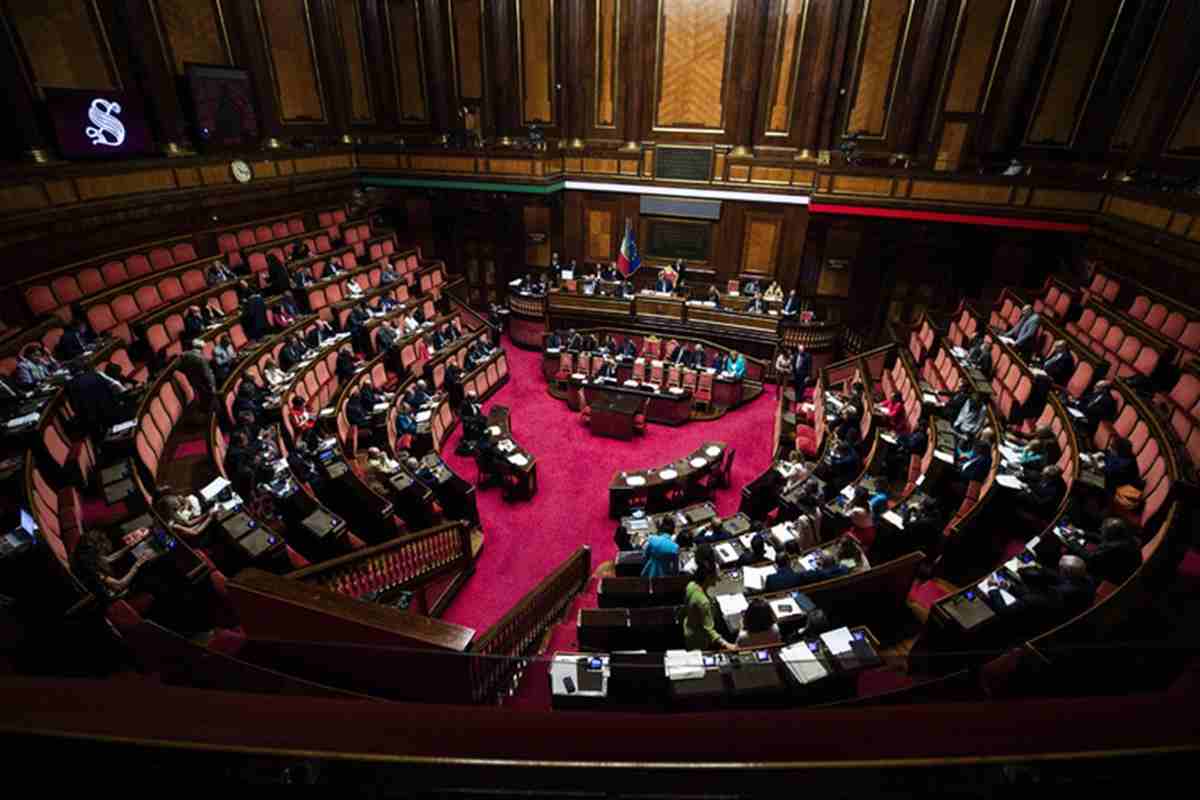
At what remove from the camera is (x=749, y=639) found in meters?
4.42

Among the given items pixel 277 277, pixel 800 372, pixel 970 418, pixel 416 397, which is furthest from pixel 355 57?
pixel 970 418

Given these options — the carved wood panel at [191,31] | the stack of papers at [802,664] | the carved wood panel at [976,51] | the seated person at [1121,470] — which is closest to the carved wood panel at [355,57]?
the carved wood panel at [191,31]

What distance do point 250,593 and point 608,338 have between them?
9208mm

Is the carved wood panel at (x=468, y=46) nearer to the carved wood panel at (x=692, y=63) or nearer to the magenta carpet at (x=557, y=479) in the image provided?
the carved wood panel at (x=692, y=63)

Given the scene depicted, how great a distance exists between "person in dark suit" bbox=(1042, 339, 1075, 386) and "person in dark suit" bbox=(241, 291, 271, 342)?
11.7 meters

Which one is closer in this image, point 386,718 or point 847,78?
point 386,718

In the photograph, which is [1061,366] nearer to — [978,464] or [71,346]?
[978,464]

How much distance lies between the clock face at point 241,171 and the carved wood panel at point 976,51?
571 inches

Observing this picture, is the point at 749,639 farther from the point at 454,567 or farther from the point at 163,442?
the point at 163,442

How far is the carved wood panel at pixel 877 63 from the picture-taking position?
11.3 metres


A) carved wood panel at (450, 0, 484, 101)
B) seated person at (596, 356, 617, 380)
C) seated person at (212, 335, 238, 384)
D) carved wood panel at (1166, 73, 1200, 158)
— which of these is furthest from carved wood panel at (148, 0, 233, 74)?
carved wood panel at (1166, 73, 1200, 158)

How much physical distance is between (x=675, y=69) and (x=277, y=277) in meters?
9.85

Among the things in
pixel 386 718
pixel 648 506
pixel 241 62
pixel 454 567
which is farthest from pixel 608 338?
pixel 386 718

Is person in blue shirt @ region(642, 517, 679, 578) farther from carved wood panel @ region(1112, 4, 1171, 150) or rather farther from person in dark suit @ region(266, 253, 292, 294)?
carved wood panel @ region(1112, 4, 1171, 150)
